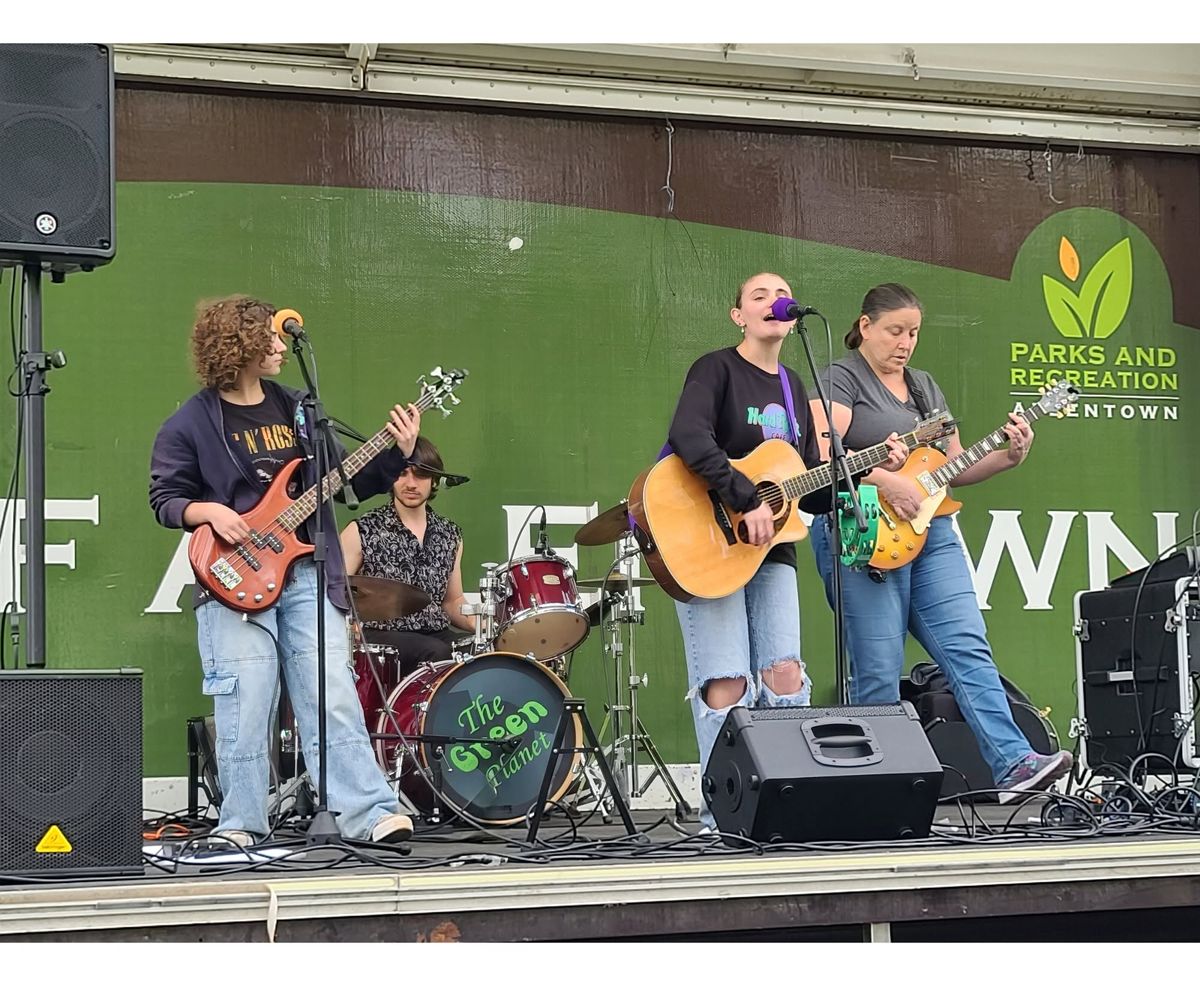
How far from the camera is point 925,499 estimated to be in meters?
5.66

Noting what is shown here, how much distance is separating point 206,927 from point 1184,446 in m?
5.83

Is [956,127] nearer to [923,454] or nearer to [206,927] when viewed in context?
[923,454]

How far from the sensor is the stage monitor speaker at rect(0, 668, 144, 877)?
3.50 metres

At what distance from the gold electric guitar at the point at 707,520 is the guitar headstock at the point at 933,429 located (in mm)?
556

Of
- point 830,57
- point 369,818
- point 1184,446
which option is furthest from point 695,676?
point 1184,446

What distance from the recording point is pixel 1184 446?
7645mm

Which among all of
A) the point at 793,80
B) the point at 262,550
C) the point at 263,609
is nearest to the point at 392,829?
the point at 263,609

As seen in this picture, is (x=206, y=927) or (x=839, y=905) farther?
(x=839, y=905)

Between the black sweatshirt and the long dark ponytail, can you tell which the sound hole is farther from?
the long dark ponytail

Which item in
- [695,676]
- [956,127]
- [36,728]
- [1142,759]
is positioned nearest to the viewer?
[36,728]

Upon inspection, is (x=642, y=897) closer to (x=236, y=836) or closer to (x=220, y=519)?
(x=236, y=836)

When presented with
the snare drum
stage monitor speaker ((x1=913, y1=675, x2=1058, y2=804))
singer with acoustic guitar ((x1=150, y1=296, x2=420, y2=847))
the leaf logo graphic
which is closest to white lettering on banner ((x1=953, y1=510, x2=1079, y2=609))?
stage monitor speaker ((x1=913, y1=675, x2=1058, y2=804))

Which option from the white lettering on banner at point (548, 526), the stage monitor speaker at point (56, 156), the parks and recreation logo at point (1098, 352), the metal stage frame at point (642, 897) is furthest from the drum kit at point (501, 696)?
the parks and recreation logo at point (1098, 352)

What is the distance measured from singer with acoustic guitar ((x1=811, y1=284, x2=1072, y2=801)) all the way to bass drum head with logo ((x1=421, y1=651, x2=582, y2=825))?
1114mm
